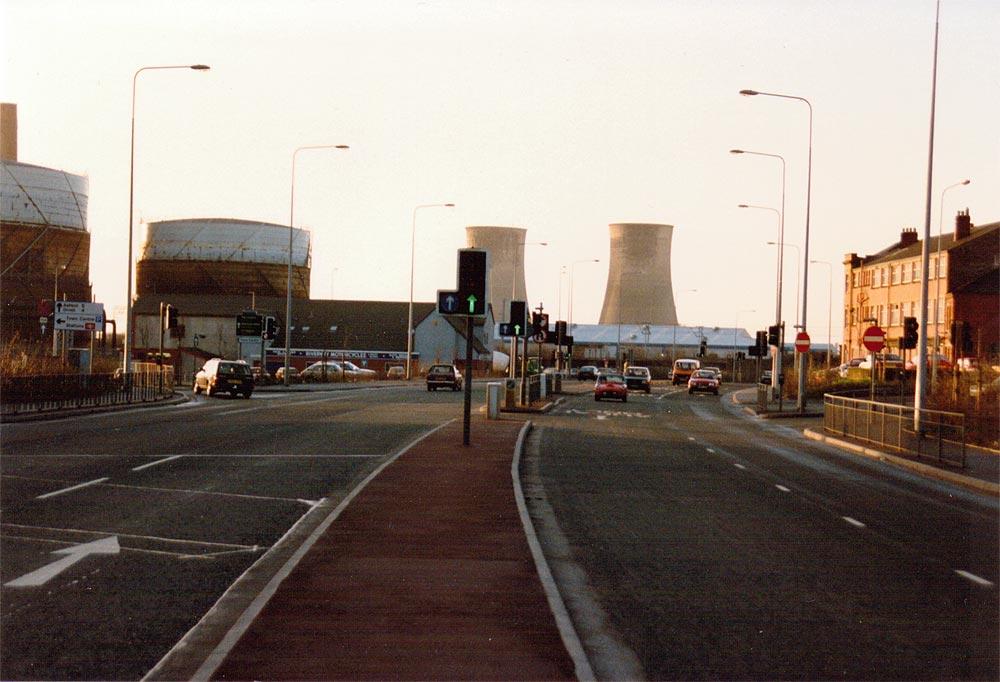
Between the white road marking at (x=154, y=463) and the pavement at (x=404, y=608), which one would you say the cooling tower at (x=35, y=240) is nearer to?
the white road marking at (x=154, y=463)

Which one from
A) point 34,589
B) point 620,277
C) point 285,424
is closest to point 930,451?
point 285,424

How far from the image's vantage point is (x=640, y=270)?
97.7 metres

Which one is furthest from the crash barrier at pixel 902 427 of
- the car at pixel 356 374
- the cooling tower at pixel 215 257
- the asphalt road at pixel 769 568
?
the cooling tower at pixel 215 257

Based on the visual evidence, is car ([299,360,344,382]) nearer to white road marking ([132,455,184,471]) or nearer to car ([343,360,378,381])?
car ([343,360,378,381])

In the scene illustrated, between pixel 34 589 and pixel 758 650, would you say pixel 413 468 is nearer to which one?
pixel 34 589

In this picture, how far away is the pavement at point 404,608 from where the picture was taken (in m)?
7.07

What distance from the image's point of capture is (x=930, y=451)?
24.9 metres

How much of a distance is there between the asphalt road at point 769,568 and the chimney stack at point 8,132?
224 feet

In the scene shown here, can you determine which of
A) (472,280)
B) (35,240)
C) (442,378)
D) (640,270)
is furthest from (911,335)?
(640,270)

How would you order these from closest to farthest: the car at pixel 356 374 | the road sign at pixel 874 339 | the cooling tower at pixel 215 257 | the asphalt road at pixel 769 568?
the asphalt road at pixel 769 568 → the road sign at pixel 874 339 → the car at pixel 356 374 → the cooling tower at pixel 215 257

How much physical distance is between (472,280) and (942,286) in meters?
73.4

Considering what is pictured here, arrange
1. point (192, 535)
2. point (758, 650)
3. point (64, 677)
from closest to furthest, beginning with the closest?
point (64, 677) < point (758, 650) < point (192, 535)

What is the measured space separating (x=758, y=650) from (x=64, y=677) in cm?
439

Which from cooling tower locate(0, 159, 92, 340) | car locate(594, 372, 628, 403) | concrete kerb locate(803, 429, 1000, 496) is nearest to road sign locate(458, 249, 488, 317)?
concrete kerb locate(803, 429, 1000, 496)
